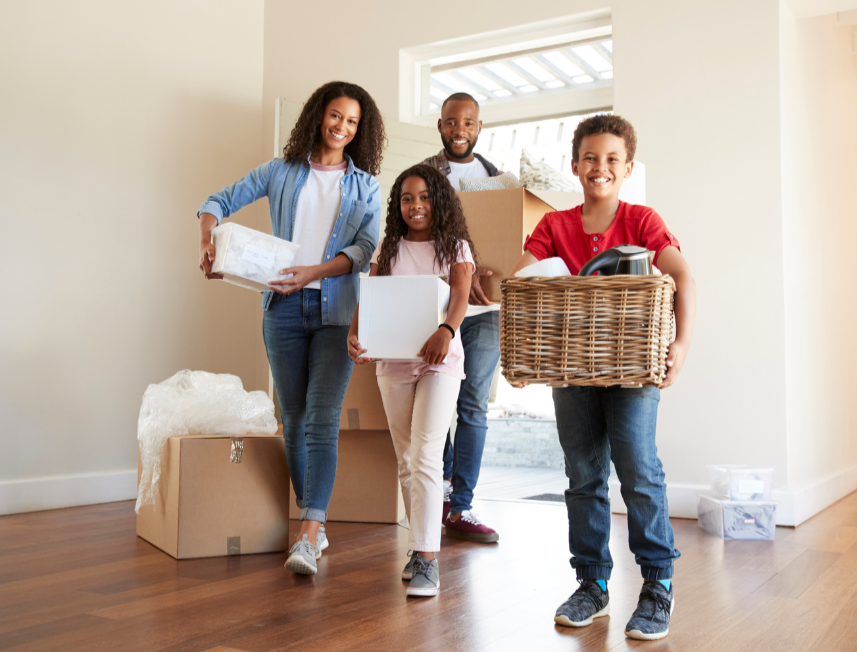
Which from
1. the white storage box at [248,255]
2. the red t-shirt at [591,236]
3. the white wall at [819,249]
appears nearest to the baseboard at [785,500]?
the white wall at [819,249]

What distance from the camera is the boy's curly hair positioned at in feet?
4.95

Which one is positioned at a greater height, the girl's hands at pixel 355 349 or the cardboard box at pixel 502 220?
the cardboard box at pixel 502 220

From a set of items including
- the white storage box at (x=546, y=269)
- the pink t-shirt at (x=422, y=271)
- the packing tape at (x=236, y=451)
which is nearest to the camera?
the white storage box at (x=546, y=269)

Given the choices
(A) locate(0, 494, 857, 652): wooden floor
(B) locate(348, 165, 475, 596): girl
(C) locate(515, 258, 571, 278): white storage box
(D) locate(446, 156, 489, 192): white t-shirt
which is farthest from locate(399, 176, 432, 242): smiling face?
(A) locate(0, 494, 857, 652): wooden floor

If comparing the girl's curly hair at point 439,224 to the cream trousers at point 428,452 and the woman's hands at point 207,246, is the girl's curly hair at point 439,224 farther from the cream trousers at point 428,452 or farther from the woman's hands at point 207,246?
the woman's hands at point 207,246

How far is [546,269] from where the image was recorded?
53.6 inches

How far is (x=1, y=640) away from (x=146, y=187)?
93.9 inches

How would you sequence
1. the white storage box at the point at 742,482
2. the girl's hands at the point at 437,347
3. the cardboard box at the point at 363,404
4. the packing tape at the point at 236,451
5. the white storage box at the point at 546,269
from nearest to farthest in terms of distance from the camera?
the white storage box at the point at 546,269
the girl's hands at the point at 437,347
the packing tape at the point at 236,451
the white storage box at the point at 742,482
the cardboard box at the point at 363,404

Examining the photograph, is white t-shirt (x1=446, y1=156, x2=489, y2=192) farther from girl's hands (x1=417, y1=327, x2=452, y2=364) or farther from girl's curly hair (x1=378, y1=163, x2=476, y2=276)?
girl's hands (x1=417, y1=327, x2=452, y2=364)

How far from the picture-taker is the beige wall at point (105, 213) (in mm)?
2908

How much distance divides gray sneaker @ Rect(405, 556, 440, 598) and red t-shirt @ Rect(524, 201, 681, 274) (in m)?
0.74

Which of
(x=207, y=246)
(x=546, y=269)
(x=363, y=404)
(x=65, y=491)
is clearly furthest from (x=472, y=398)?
(x=65, y=491)

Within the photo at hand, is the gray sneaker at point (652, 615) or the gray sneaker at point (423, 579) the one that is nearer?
the gray sneaker at point (652, 615)

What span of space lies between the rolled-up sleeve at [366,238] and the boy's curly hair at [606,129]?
26.0 inches
